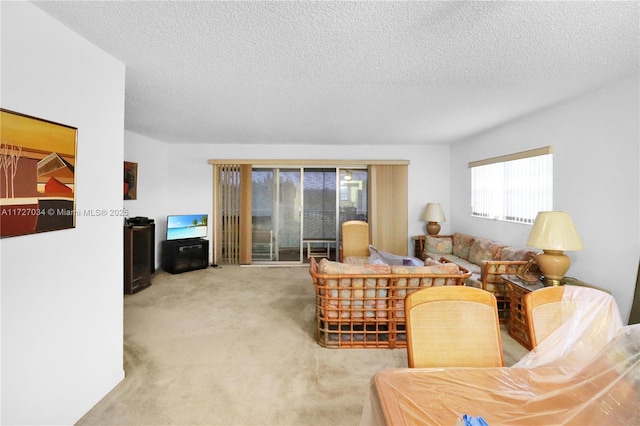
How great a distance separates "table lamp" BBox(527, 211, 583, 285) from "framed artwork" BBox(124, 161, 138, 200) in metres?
5.30

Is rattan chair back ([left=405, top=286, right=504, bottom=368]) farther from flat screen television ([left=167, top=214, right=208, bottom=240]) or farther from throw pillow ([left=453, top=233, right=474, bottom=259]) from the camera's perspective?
flat screen television ([left=167, top=214, right=208, bottom=240])

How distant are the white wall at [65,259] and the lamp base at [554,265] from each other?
356 cm

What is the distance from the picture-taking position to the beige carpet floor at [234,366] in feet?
5.72

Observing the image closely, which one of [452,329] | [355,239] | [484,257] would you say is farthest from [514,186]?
[452,329]

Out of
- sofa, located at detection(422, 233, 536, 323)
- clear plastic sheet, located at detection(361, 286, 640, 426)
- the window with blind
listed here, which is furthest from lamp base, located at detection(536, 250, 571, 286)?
clear plastic sheet, located at detection(361, 286, 640, 426)

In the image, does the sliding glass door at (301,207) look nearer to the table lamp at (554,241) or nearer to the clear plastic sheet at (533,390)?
the table lamp at (554,241)

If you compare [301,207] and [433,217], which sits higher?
[301,207]

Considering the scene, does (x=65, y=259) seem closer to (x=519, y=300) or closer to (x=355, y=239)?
(x=519, y=300)

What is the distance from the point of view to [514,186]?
12.7 feet

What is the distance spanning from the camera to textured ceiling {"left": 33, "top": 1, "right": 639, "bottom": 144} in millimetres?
1516

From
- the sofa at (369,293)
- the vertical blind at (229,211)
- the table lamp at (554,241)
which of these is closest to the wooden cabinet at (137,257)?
the vertical blind at (229,211)

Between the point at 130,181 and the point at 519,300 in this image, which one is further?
the point at 130,181

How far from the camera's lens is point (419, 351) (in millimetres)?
1183

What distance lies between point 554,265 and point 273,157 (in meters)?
4.59
